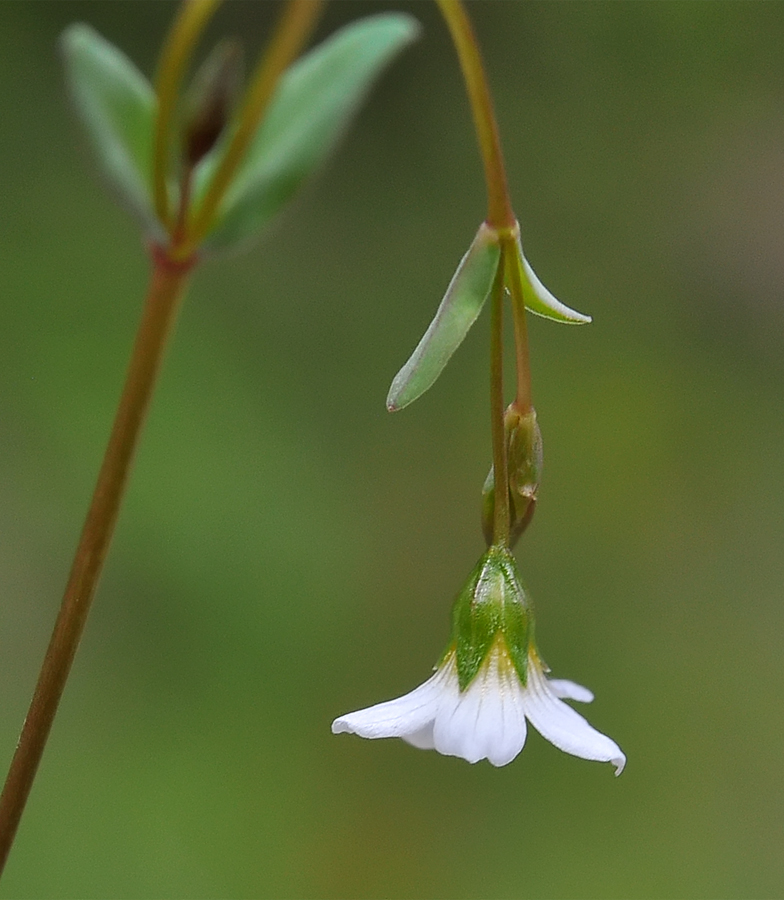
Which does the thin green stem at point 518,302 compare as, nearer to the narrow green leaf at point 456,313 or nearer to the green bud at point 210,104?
the narrow green leaf at point 456,313

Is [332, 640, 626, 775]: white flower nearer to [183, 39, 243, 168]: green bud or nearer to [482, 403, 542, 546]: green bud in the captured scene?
[482, 403, 542, 546]: green bud

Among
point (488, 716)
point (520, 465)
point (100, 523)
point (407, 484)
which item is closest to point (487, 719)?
point (488, 716)

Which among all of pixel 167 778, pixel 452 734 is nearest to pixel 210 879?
pixel 167 778

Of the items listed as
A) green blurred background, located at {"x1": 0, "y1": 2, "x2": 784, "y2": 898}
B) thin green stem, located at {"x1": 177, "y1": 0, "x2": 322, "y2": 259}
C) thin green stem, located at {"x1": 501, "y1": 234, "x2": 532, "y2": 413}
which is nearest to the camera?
thin green stem, located at {"x1": 177, "y1": 0, "x2": 322, "y2": 259}

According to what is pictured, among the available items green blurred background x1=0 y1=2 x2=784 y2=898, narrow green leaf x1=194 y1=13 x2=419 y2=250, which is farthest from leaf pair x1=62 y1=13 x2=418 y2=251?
green blurred background x1=0 y1=2 x2=784 y2=898

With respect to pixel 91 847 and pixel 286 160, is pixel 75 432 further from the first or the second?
pixel 286 160

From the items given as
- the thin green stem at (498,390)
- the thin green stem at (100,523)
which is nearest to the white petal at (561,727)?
the thin green stem at (498,390)

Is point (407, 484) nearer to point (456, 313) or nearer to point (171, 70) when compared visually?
point (456, 313)
